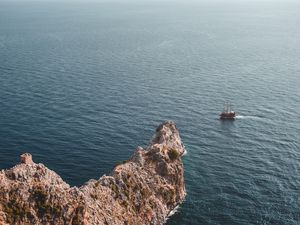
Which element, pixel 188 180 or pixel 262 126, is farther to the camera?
pixel 262 126

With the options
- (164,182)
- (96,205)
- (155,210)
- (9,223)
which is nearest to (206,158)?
(164,182)

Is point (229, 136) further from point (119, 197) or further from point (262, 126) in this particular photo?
point (119, 197)

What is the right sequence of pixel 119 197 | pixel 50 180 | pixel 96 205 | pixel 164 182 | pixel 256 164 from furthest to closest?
pixel 256 164 → pixel 164 182 → pixel 119 197 → pixel 96 205 → pixel 50 180

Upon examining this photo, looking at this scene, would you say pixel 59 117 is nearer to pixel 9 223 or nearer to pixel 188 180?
pixel 188 180

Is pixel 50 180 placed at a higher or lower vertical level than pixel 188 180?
higher

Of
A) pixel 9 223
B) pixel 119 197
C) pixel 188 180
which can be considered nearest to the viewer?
pixel 9 223

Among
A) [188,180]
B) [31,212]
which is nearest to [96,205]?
[31,212]
